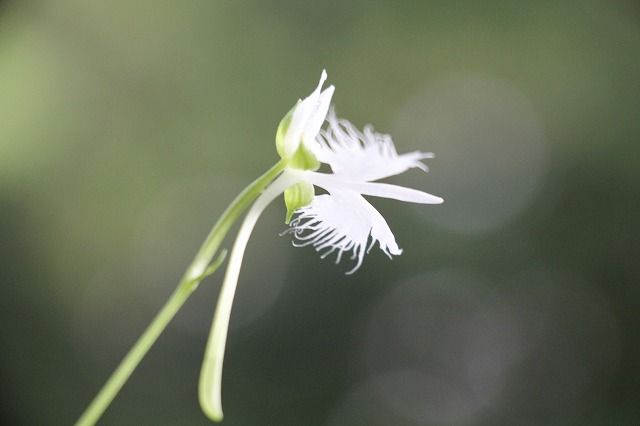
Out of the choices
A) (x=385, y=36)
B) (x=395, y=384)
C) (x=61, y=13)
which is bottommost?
(x=395, y=384)

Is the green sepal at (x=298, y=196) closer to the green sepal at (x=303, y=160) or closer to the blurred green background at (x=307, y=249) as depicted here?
the green sepal at (x=303, y=160)

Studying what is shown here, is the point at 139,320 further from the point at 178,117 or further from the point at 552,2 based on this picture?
the point at 552,2

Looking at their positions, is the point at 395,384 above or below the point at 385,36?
below

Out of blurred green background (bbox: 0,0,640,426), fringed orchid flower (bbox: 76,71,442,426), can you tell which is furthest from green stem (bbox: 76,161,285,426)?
blurred green background (bbox: 0,0,640,426)

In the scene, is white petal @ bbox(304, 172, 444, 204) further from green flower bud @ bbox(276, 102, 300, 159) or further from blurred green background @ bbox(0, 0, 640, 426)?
blurred green background @ bbox(0, 0, 640, 426)

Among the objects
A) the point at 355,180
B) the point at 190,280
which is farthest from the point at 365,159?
the point at 190,280

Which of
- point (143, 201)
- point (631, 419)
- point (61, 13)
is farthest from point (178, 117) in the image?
point (631, 419)

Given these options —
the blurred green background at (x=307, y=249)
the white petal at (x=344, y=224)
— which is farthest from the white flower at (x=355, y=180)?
the blurred green background at (x=307, y=249)
